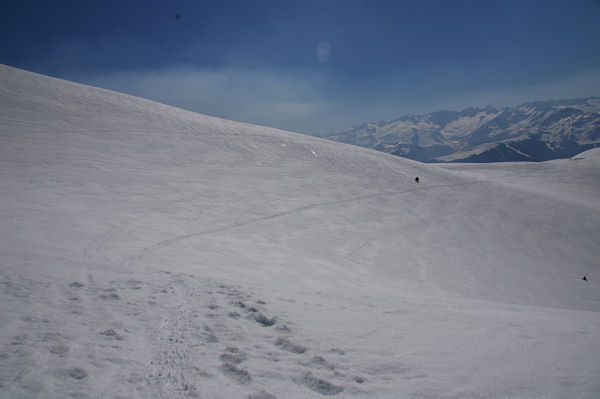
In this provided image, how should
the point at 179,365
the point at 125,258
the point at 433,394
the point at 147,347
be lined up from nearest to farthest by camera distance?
the point at 433,394 → the point at 179,365 → the point at 147,347 → the point at 125,258

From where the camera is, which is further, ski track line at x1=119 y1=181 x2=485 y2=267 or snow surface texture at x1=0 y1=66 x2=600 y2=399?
ski track line at x1=119 y1=181 x2=485 y2=267

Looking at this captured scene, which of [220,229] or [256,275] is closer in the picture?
[256,275]

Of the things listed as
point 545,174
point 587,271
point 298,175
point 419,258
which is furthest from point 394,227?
point 545,174

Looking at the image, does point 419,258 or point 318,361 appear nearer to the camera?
point 318,361

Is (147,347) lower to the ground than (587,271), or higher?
higher

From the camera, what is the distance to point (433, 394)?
9.66ft

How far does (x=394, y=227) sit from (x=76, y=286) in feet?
48.8

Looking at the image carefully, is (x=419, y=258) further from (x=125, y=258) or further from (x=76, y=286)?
(x=76, y=286)

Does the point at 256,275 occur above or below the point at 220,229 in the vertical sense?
below

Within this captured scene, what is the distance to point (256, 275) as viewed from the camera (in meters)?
7.07

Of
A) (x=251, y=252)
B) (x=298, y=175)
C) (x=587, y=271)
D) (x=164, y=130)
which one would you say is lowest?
(x=587, y=271)

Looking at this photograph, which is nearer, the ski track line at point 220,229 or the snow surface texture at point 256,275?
the snow surface texture at point 256,275

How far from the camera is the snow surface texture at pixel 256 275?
3.10 m

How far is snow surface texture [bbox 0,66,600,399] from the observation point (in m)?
3.10
